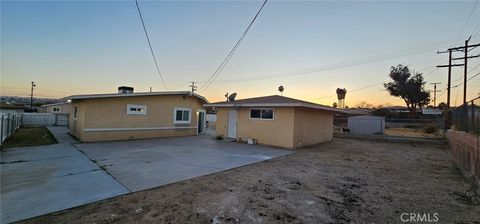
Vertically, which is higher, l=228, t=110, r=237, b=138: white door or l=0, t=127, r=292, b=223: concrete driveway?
l=228, t=110, r=237, b=138: white door

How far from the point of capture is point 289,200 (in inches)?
172

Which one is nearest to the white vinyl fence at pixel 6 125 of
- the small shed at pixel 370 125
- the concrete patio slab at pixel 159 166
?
A: the concrete patio slab at pixel 159 166

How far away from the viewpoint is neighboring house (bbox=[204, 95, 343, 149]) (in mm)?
11766

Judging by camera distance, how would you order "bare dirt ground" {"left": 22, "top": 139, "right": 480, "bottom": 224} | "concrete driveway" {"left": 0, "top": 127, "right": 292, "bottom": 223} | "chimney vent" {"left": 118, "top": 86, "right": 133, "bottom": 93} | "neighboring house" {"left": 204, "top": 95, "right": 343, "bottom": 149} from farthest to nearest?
"chimney vent" {"left": 118, "top": 86, "right": 133, "bottom": 93}
"neighboring house" {"left": 204, "top": 95, "right": 343, "bottom": 149}
"concrete driveway" {"left": 0, "top": 127, "right": 292, "bottom": 223}
"bare dirt ground" {"left": 22, "top": 139, "right": 480, "bottom": 224}

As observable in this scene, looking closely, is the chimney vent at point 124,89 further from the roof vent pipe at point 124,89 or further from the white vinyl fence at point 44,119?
the white vinyl fence at point 44,119

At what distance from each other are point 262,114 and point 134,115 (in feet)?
26.4

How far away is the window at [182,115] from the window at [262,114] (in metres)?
6.02

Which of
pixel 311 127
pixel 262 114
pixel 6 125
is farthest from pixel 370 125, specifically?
pixel 6 125

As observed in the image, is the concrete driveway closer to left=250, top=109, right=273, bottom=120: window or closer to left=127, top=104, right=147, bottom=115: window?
left=250, top=109, right=273, bottom=120: window

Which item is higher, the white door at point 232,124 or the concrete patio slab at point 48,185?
the white door at point 232,124

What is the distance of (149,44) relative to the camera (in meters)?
11.8

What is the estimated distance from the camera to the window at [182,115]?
16.3 meters

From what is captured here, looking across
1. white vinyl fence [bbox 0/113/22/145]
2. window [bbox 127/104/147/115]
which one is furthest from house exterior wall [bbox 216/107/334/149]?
white vinyl fence [bbox 0/113/22/145]

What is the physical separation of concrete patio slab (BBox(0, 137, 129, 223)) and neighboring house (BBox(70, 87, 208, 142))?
506 centimetres
